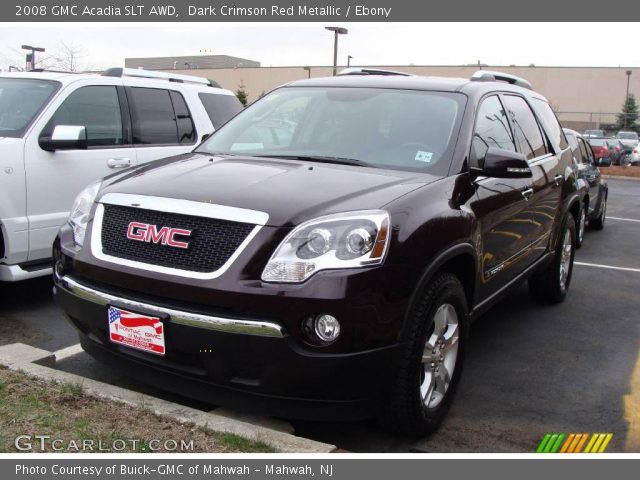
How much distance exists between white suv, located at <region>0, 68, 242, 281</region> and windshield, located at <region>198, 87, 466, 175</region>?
1.62m

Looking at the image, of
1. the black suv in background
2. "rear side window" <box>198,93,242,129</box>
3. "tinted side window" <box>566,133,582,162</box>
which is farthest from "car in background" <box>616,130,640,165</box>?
the black suv in background

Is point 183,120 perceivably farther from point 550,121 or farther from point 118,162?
point 550,121

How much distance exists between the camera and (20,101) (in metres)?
5.75

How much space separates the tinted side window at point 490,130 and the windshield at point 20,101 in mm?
3513

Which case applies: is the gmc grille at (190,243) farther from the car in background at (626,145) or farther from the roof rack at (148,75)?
the car in background at (626,145)

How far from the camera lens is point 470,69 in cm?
5700

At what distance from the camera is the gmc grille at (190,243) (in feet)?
9.98

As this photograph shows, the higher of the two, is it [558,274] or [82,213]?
[82,213]

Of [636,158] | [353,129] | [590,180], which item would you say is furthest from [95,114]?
[636,158]

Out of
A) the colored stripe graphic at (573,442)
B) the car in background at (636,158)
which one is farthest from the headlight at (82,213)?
the car in background at (636,158)

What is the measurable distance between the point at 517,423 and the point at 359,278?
59.2 inches

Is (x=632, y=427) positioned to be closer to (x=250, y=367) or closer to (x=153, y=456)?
(x=250, y=367)

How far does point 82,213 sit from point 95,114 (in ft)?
8.52

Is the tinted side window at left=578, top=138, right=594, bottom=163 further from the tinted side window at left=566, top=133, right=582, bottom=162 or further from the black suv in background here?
the black suv in background
